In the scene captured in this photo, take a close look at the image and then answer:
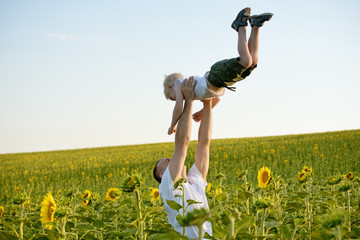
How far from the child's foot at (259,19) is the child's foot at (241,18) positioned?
0.06 m

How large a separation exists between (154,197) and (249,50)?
5.59 feet

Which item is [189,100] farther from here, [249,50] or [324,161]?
[324,161]

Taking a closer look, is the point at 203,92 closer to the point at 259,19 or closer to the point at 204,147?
the point at 204,147

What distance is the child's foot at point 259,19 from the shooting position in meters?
3.03

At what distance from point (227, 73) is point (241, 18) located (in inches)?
20.1

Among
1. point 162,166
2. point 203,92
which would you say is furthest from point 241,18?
point 162,166

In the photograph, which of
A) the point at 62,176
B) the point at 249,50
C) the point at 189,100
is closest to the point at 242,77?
the point at 249,50

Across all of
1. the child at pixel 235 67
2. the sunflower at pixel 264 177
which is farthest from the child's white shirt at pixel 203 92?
the sunflower at pixel 264 177

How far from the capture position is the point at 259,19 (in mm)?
3070

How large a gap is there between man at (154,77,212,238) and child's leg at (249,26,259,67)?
0.67m

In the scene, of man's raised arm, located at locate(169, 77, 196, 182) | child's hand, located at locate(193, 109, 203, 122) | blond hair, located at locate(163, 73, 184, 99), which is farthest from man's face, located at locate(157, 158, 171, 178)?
blond hair, located at locate(163, 73, 184, 99)

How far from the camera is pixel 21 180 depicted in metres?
14.6

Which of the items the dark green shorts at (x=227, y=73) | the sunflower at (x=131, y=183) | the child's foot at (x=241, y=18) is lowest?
the sunflower at (x=131, y=183)

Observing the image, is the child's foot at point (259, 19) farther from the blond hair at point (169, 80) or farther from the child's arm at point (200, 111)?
the blond hair at point (169, 80)
